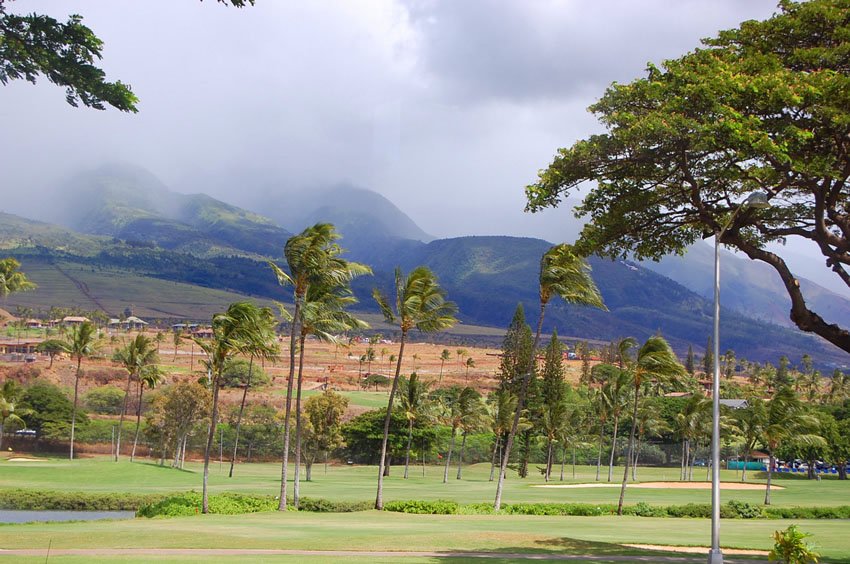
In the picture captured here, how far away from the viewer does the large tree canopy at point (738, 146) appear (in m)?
18.5

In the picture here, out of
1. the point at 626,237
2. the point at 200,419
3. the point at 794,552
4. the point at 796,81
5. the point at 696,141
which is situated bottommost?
the point at 200,419

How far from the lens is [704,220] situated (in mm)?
22656

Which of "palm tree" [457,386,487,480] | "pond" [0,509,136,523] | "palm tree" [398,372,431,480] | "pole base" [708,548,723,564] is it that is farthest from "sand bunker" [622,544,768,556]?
"palm tree" [457,386,487,480]

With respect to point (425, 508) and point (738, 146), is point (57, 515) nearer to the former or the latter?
point (425, 508)

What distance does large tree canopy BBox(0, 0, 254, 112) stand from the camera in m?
15.6

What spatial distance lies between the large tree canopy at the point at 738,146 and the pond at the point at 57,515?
30.0 metres

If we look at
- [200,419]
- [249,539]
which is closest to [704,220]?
[249,539]

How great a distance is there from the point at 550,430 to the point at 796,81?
7376 centimetres

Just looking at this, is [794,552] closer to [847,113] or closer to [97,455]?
[847,113]

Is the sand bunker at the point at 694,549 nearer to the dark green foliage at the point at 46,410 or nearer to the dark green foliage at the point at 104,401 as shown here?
the dark green foliage at the point at 46,410

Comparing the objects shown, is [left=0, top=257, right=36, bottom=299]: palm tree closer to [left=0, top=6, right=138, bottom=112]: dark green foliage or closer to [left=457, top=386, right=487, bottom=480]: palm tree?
[left=457, top=386, right=487, bottom=480]: palm tree

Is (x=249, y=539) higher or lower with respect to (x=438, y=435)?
higher

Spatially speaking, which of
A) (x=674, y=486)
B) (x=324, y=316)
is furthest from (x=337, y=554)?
(x=674, y=486)

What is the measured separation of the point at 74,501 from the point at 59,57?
37.2 meters
